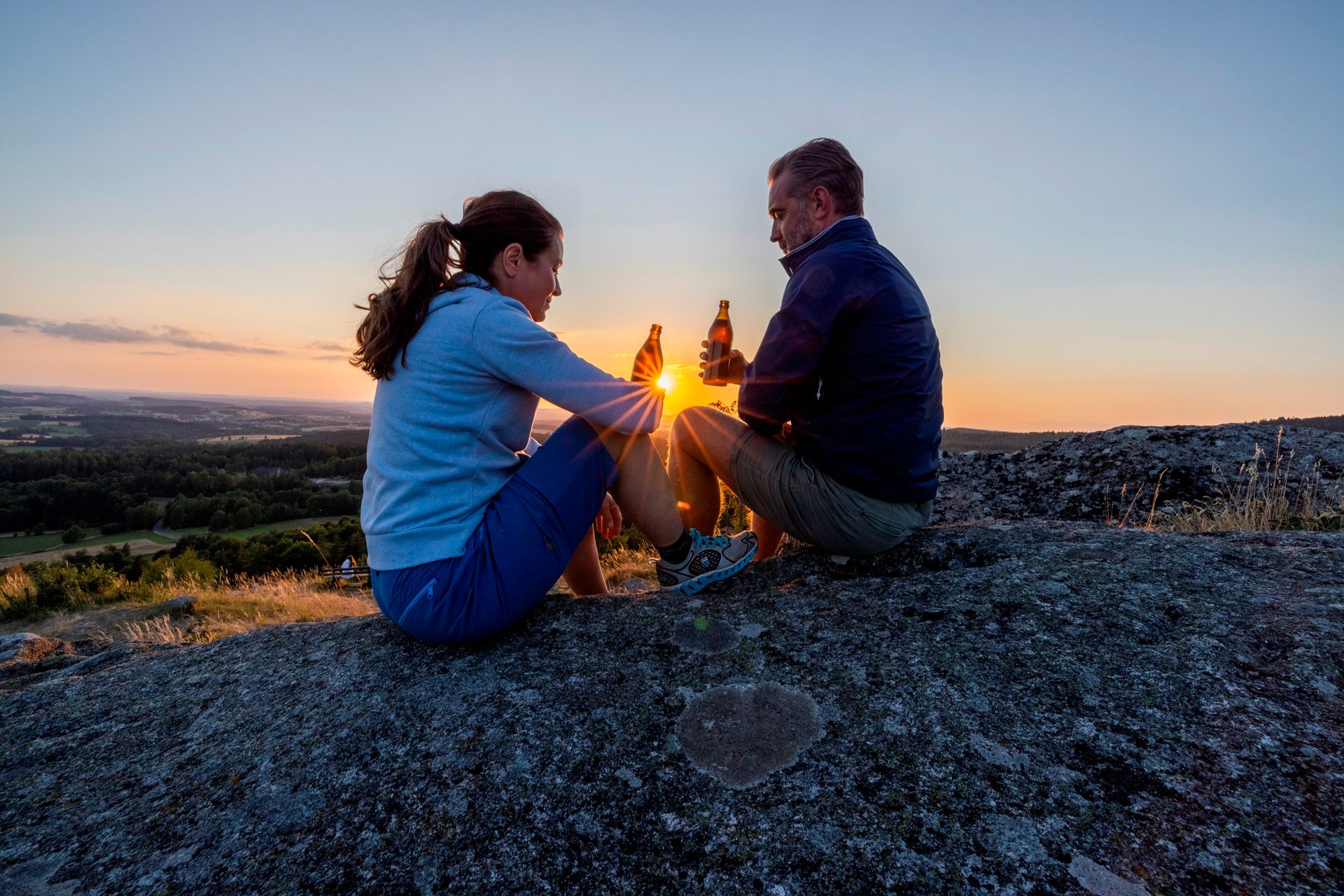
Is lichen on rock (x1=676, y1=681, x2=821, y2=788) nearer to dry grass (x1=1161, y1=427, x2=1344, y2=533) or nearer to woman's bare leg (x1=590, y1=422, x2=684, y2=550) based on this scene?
woman's bare leg (x1=590, y1=422, x2=684, y2=550)

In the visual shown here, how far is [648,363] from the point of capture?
3.63 metres

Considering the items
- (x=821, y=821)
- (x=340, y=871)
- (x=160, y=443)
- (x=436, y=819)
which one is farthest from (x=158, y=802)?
(x=160, y=443)

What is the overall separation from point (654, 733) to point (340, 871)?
3.14 ft

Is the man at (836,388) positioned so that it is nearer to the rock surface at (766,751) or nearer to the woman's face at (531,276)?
the rock surface at (766,751)

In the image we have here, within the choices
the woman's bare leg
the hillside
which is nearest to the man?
the hillside

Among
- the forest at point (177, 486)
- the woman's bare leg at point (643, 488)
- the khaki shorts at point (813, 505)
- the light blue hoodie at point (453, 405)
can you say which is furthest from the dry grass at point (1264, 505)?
the forest at point (177, 486)

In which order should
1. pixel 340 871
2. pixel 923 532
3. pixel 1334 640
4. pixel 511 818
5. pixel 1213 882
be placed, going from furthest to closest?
pixel 923 532 → pixel 1334 640 → pixel 511 818 → pixel 340 871 → pixel 1213 882

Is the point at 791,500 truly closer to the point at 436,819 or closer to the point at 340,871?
the point at 436,819

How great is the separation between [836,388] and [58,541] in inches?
2421

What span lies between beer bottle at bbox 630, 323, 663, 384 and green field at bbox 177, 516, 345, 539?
38.5 meters

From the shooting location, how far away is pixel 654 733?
2070 mm

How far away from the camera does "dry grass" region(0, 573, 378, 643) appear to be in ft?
19.3

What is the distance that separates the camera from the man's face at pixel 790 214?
3588 millimetres

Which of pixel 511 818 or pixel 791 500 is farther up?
pixel 791 500
